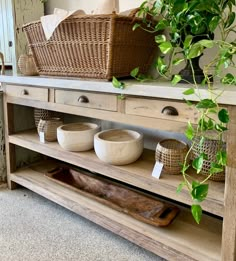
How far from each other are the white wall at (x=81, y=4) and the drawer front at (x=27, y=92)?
2.12ft

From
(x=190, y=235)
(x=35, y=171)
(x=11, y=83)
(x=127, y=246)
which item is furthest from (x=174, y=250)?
(x=11, y=83)

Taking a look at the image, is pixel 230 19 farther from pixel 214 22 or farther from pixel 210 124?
pixel 210 124

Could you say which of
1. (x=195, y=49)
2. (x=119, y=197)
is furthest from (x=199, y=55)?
(x=119, y=197)

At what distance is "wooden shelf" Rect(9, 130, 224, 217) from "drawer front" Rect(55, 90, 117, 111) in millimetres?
286

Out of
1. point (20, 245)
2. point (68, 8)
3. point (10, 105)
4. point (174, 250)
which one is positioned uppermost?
point (68, 8)

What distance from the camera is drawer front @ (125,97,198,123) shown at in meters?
1.12

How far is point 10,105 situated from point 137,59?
959mm

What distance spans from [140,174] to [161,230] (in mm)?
264

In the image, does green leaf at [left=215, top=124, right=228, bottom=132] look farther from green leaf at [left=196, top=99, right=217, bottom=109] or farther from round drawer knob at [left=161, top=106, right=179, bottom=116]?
round drawer knob at [left=161, top=106, right=179, bottom=116]

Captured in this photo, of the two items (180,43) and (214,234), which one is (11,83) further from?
(214,234)

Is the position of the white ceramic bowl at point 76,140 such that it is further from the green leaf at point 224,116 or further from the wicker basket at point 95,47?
the green leaf at point 224,116

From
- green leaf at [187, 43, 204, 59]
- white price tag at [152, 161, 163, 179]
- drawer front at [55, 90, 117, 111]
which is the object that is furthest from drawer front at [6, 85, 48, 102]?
green leaf at [187, 43, 204, 59]

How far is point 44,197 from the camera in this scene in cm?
191

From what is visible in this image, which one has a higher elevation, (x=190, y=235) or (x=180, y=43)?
(x=180, y=43)
